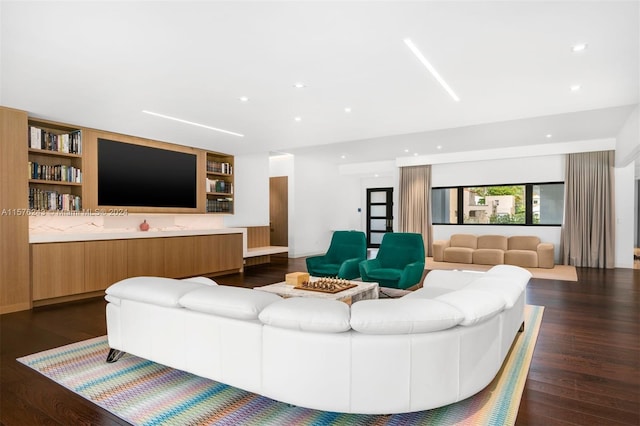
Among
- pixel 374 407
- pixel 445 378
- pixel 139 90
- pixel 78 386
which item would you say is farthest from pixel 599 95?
pixel 78 386

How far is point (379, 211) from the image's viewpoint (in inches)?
504

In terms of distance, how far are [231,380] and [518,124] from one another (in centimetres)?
625

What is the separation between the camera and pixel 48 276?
4988 millimetres

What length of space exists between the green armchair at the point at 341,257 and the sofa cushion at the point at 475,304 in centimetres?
330

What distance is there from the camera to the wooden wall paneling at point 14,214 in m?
4.64

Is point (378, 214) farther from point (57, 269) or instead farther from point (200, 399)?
point (200, 399)

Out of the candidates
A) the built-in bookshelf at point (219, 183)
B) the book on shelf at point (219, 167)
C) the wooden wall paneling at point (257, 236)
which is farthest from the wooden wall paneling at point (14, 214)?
the wooden wall paneling at point (257, 236)

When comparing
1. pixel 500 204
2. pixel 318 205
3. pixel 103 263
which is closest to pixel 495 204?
pixel 500 204

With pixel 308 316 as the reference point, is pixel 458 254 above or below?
below

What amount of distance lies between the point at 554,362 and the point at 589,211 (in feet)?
23.6

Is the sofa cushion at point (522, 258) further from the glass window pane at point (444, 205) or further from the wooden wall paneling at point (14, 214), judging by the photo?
the wooden wall paneling at point (14, 214)

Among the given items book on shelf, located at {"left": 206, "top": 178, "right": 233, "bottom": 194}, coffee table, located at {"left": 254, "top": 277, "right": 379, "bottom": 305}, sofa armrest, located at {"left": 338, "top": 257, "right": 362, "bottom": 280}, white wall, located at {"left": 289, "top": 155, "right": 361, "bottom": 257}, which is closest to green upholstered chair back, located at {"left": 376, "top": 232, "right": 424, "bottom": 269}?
sofa armrest, located at {"left": 338, "top": 257, "right": 362, "bottom": 280}

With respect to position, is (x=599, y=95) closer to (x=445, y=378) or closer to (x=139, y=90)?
(x=445, y=378)

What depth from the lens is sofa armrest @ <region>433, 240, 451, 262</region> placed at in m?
9.55
